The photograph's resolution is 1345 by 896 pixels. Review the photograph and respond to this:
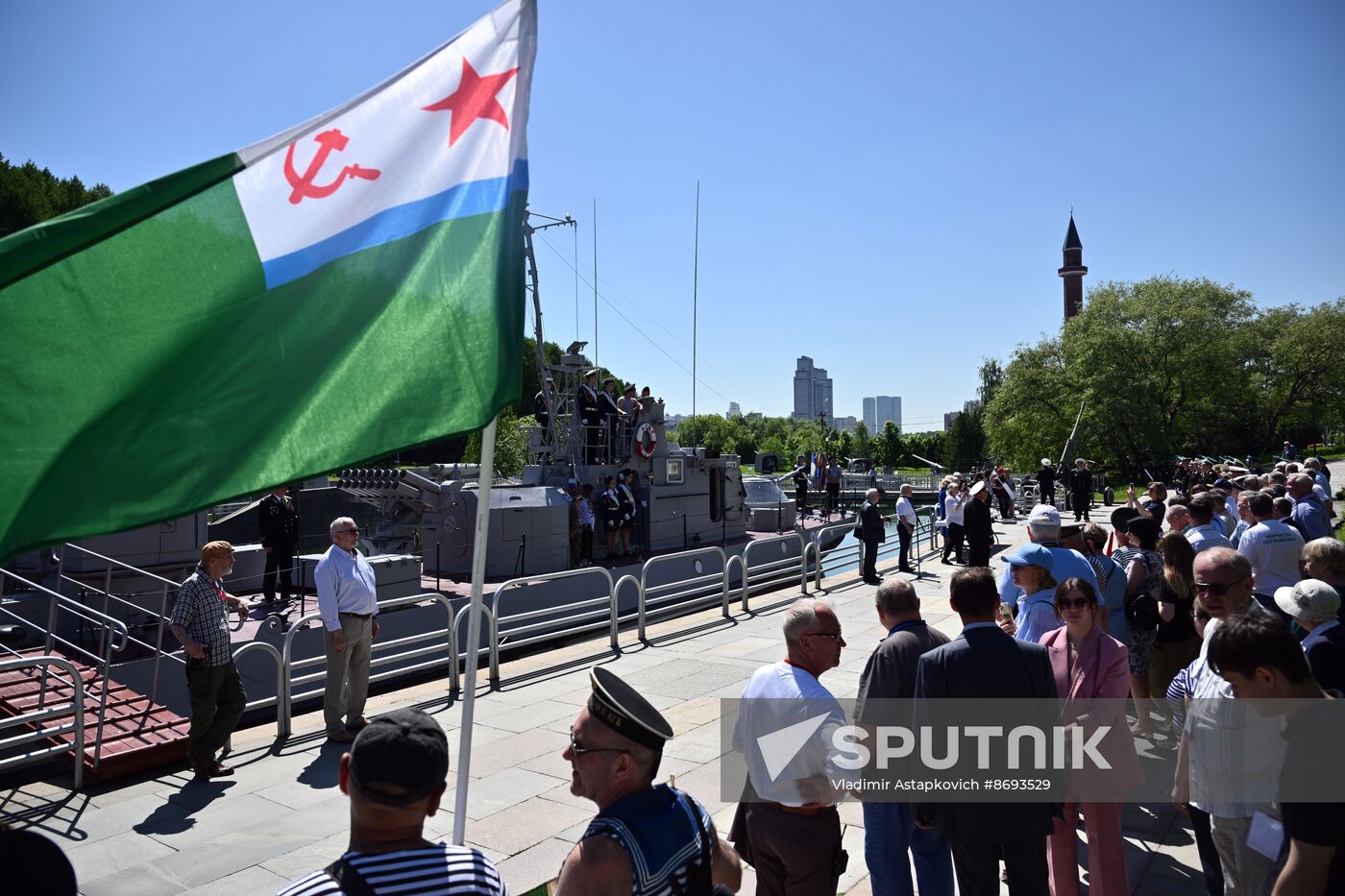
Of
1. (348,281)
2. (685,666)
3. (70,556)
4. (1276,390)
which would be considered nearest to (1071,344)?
(1276,390)

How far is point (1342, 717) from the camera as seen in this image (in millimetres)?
2803

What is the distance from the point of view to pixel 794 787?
328 centimetres

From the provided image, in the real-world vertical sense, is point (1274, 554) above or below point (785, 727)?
above

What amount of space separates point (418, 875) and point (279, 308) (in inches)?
70.8

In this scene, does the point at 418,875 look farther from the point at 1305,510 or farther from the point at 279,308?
the point at 1305,510

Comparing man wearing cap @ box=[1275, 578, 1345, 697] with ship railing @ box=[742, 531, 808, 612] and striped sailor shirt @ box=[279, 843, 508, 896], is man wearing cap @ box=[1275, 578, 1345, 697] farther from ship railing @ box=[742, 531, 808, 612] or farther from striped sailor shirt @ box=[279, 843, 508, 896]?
ship railing @ box=[742, 531, 808, 612]

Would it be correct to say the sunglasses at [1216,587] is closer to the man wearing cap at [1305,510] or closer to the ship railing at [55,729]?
the man wearing cap at [1305,510]

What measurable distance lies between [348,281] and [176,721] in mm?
6081

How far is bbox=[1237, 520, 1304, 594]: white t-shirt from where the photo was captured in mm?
6434

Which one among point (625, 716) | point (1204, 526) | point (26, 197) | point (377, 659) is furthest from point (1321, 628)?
point (26, 197)

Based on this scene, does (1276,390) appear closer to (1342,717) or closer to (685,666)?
(685,666)

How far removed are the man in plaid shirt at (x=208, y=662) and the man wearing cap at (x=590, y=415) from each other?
43.1 feet

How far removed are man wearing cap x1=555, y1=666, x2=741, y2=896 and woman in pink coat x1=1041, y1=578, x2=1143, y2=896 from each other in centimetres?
242

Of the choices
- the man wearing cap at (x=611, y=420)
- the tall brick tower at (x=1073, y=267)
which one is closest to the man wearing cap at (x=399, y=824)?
the man wearing cap at (x=611, y=420)
